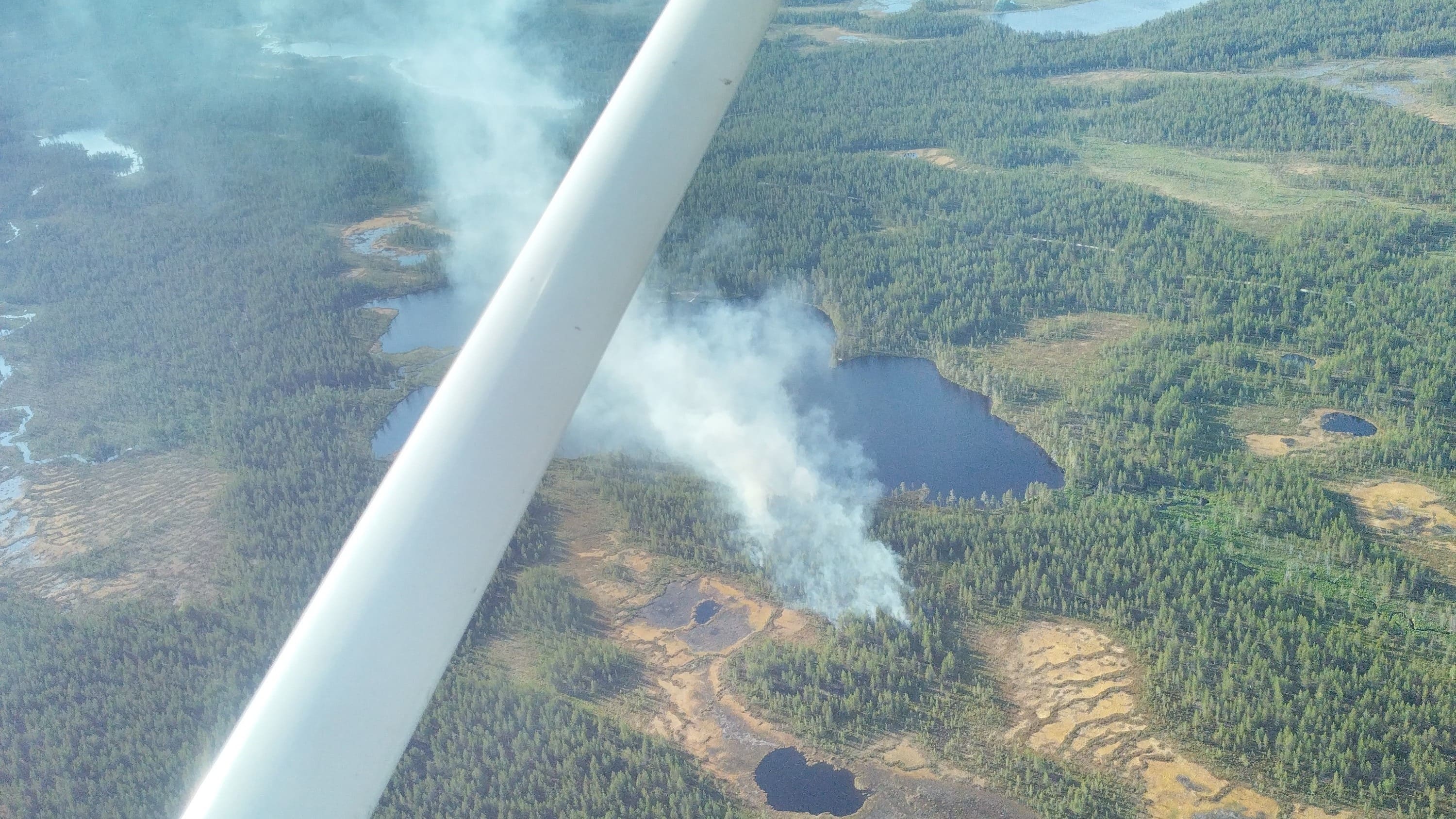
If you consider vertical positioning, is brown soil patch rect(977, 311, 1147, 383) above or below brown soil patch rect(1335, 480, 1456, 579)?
above

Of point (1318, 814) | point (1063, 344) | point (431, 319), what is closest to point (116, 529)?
point (431, 319)

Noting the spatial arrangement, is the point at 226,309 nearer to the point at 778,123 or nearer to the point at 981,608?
the point at 778,123

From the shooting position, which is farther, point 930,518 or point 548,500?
point 548,500

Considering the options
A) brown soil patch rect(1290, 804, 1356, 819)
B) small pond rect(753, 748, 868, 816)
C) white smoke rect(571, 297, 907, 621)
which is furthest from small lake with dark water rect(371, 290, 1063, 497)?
brown soil patch rect(1290, 804, 1356, 819)

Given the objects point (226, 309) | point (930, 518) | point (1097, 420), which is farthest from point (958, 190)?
point (226, 309)

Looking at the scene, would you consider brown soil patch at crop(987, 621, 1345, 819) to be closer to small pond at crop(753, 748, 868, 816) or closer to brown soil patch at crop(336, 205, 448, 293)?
small pond at crop(753, 748, 868, 816)

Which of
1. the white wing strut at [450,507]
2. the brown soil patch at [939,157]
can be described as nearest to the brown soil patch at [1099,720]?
the white wing strut at [450,507]

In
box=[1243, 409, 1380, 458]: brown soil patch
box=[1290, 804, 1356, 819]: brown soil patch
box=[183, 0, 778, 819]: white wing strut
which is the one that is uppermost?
box=[183, 0, 778, 819]: white wing strut
